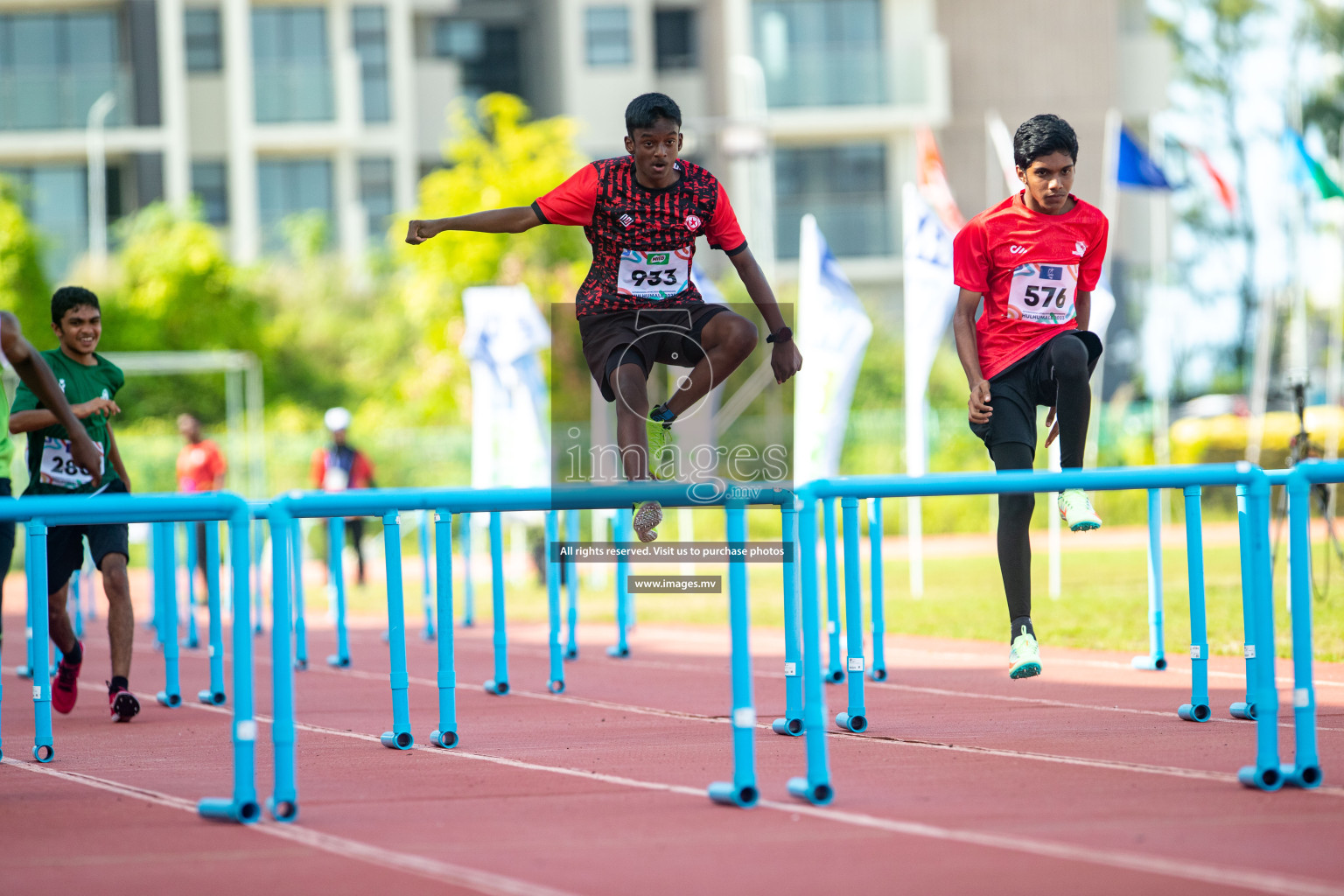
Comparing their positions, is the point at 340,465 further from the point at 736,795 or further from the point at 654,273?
the point at 736,795

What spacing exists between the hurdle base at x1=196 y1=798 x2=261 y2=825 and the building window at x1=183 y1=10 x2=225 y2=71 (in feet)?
107

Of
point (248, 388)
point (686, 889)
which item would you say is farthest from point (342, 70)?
point (686, 889)

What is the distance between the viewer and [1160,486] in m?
4.98

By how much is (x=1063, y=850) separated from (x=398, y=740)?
3.05m

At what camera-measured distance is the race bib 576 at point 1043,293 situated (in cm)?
616

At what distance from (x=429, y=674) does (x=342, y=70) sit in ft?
88.8

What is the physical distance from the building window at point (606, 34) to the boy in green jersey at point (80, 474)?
2878 cm

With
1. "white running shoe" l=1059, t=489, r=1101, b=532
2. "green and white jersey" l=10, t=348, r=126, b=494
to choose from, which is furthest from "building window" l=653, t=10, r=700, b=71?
"white running shoe" l=1059, t=489, r=1101, b=532

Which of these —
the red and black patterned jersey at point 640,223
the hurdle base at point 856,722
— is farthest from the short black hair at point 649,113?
the hurdle base at point 856,722

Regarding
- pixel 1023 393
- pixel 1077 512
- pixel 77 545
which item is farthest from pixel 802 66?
pixel 1077 512

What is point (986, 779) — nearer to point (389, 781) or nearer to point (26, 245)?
point (389, 781)

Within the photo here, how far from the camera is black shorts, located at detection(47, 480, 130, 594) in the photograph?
743 cm

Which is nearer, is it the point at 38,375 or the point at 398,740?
the point at 38,375

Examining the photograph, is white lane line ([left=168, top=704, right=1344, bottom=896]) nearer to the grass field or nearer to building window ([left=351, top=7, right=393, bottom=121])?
the grass field
